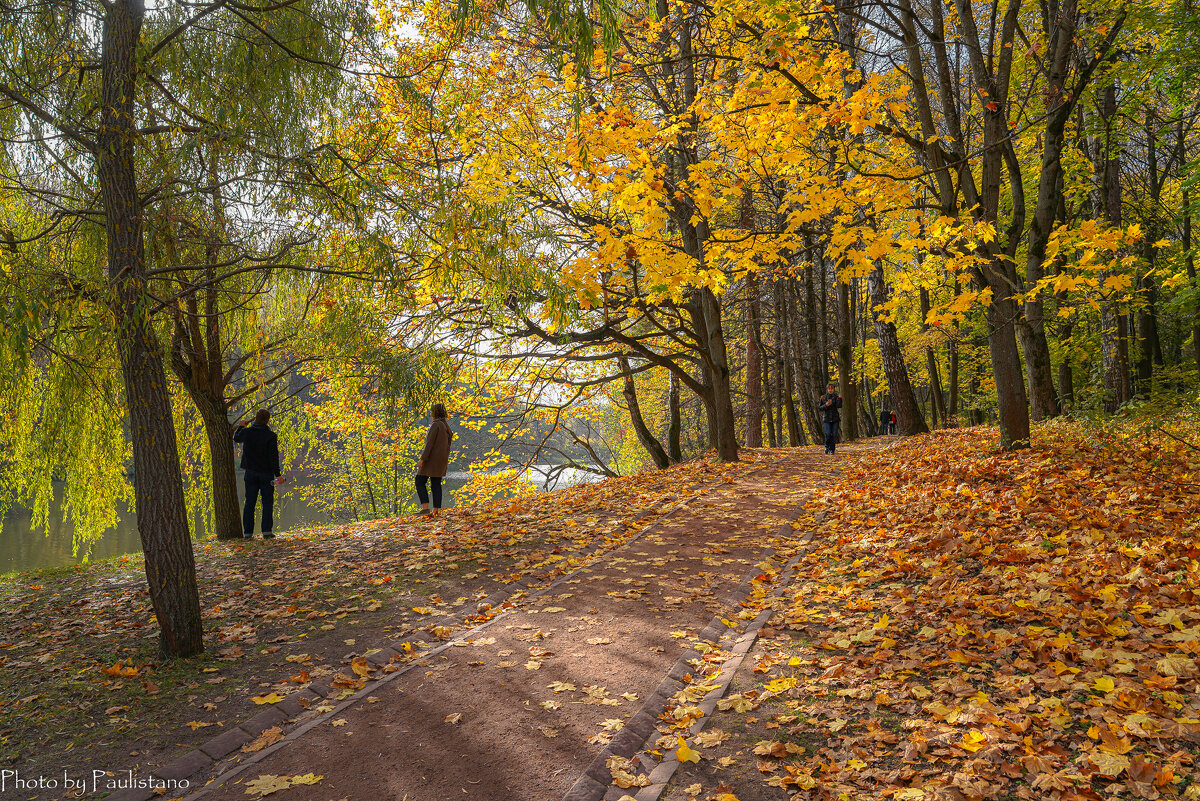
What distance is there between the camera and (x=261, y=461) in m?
9.48

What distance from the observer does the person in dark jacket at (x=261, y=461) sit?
9.43 meters

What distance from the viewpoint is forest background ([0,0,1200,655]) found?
5.05 metres

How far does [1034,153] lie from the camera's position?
14.1 meters

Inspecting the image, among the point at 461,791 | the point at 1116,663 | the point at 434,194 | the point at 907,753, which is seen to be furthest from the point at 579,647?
the point at 434,194

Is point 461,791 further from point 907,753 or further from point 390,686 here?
point 907,753

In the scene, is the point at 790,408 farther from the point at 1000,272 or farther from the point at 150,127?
the point at 150,127

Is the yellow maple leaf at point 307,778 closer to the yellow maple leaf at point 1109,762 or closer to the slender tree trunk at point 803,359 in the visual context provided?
the yellow maple leaf at point 1109,762

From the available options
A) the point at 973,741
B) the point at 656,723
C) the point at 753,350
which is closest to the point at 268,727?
the point at 656,723

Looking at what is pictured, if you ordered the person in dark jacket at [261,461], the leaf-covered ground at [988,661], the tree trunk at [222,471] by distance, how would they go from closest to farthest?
1. the leaf-covered ground at [988,661]
2. the person in dark jacket at [261,461]
3. the tree trunk at [222,471]

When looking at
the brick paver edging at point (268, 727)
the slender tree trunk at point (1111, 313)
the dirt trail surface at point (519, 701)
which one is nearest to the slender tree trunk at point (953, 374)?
the slender tree trunk at point (1111, 313)

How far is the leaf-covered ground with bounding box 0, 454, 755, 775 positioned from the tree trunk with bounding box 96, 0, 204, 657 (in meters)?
0.46

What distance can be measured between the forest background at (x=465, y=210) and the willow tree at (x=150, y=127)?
26 millimetres

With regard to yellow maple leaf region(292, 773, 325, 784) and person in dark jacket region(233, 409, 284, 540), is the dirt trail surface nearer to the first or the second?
yellow maple leaf region(292, 773, 325, 784)

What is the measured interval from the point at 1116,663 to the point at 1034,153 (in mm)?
14316
